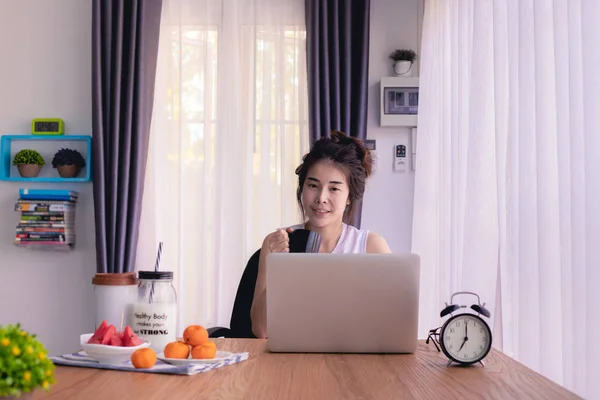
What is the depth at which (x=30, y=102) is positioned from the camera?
4207 millimetres

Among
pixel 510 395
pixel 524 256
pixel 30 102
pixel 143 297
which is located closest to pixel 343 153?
pixel 524 256

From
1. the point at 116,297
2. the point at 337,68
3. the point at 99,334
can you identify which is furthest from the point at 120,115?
the point at 99,334

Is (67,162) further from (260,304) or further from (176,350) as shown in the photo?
(176,350)

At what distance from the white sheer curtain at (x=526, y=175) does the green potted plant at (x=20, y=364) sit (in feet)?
4.76

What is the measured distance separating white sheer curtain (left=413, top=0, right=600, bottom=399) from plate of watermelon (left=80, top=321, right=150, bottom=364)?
3.90 feet

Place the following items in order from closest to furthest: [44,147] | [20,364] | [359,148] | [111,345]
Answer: [20,364] → [111,345] → [359,148] → [44,147]

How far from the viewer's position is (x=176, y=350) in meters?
1.42

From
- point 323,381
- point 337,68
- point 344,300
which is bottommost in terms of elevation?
point 323,381

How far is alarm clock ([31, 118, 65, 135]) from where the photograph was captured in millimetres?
4117

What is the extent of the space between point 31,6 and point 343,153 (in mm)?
2619

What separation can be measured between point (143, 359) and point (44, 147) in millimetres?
3188

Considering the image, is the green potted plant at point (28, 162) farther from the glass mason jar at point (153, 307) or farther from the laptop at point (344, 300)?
the laptop at point (344, 300)

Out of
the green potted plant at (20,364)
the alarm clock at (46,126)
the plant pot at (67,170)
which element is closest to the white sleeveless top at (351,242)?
the green potted plant at (20,364)

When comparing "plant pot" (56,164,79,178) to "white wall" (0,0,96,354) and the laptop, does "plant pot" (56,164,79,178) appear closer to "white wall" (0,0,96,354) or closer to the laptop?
"white wall" (0,0,96,354)
